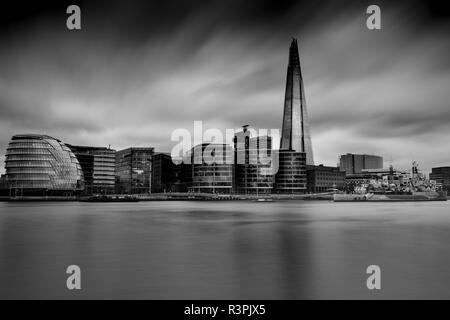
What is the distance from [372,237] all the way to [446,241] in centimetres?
668

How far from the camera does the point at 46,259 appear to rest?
2552cm

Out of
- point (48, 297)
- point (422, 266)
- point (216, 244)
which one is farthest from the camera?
point (216, 244)

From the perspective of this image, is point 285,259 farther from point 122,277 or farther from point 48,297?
point 48,297

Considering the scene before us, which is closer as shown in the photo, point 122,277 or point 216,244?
point 122,277

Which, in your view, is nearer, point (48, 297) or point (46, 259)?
point (48, 297)

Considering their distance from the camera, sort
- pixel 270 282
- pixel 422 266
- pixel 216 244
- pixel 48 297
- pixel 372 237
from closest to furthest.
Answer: pixel 48 297 < pixel 270 282 < pixel 422 266 < pixel 216 244 < pixel 372 237

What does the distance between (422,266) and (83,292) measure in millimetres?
20017

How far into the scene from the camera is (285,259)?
2547cm

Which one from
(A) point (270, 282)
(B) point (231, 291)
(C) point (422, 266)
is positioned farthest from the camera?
(C) point (422, 266)
